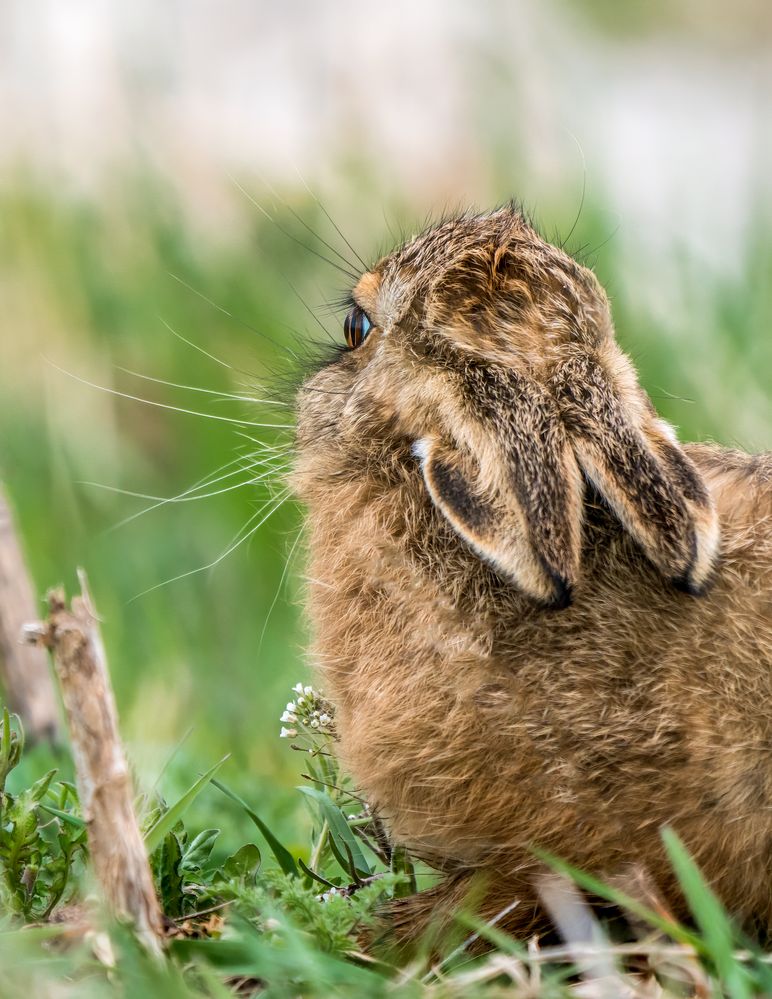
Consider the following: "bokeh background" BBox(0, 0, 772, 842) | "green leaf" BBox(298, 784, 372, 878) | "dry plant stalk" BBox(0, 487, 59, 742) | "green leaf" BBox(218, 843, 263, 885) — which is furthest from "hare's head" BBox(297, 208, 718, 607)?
"bokeh background" BBox(0, 0, 772, 842)

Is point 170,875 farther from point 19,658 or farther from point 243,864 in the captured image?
point 19,658

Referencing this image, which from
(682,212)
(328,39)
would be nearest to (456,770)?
(682,212)

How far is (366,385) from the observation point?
2975 mm

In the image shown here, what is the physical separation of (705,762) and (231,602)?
406 centimetres

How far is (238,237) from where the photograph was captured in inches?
283

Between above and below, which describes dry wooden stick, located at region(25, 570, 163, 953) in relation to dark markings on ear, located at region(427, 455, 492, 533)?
below

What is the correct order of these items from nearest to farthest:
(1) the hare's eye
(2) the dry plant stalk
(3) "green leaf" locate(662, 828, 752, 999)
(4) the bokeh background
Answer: (3) "green leaf" locate(662, 828, 752, 999) → (1) the hare's eye → (2) the dry plant stalk → (4) the bokeh background

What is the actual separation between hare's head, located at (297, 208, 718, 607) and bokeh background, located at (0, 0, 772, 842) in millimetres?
2086

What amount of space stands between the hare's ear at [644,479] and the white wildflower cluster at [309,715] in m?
0.94

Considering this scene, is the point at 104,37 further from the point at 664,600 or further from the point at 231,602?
the point at 664,600

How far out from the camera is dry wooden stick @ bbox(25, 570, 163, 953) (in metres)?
2.26

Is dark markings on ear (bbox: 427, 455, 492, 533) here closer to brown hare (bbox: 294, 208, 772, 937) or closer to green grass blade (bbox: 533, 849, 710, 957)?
brown hare (bbox: 294, 208, 772, 937)

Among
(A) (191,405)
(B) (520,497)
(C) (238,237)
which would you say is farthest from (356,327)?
(C) (238,237)

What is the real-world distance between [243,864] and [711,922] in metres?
1.11
